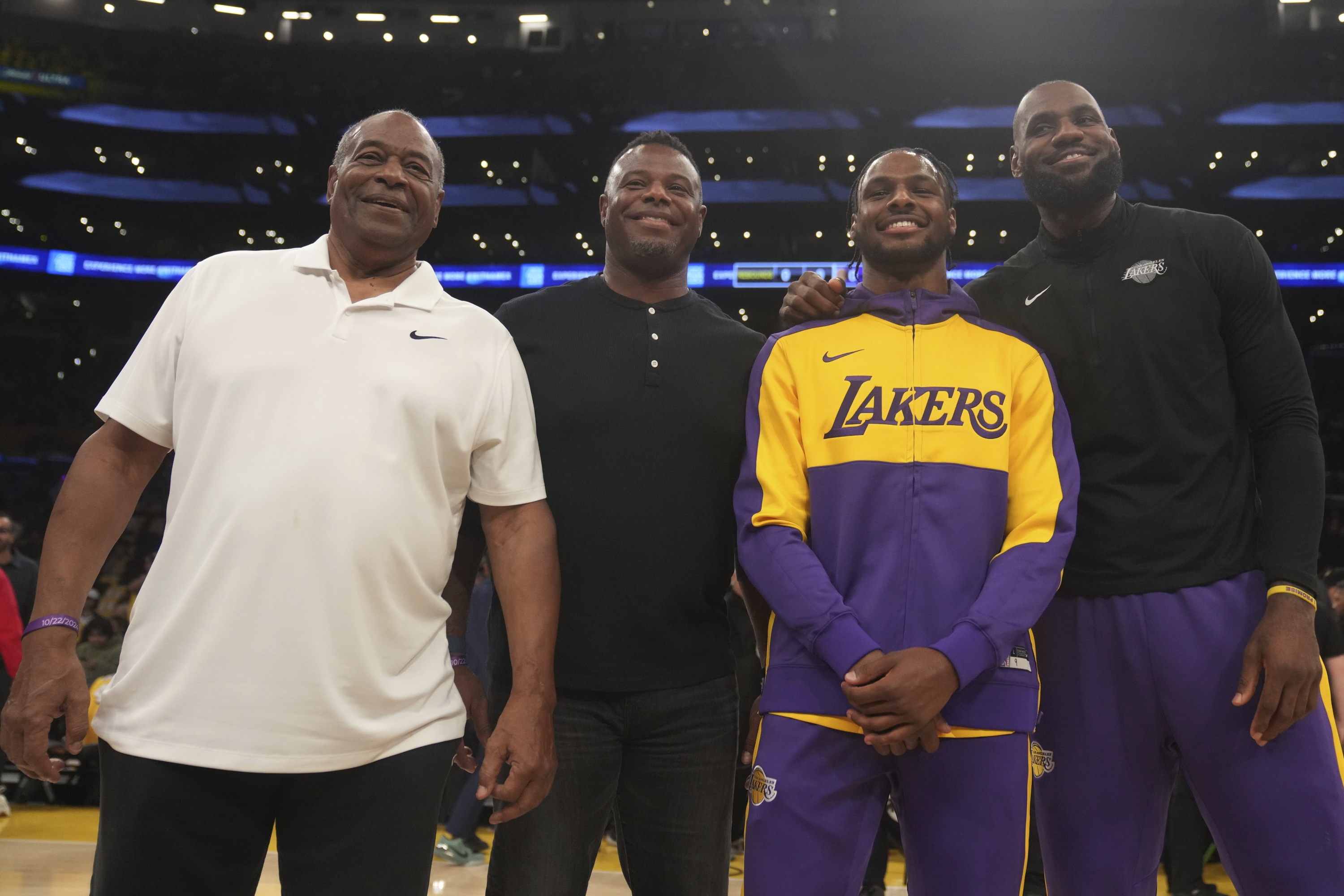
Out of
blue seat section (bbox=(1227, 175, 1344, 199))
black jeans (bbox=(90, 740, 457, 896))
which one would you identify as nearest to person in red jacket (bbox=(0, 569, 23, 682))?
black jeans (bbox=(90, 740, 457, 896))

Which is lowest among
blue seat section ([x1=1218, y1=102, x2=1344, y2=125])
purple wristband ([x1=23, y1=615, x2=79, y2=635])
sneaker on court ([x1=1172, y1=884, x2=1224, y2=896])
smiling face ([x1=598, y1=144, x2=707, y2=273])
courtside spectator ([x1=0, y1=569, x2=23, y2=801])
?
sneaker on court ([x1=1172, y1=884, x2=1224, y2=896])

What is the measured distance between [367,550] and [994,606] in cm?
Result: 105

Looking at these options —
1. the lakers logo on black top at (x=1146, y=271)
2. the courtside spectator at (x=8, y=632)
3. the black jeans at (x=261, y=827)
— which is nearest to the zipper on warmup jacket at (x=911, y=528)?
the lakers logo on black top at (x=1146, y=271)

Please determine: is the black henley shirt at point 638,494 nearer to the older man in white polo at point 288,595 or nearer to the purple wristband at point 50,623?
the older man in white polo at point 288,595

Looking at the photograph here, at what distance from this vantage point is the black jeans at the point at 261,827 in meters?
1.52

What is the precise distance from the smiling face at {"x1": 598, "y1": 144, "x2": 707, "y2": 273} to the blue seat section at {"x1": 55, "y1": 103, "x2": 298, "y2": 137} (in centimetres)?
1878

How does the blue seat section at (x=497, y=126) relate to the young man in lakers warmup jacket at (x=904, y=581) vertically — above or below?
above

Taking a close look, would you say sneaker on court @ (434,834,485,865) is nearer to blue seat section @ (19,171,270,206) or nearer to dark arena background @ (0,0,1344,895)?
dark arena background @ (0,0,1344,895)

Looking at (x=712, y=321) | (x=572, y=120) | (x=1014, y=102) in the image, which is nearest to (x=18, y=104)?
(x=572, y=120)

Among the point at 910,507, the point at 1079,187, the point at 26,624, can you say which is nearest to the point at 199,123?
the point at 26,624

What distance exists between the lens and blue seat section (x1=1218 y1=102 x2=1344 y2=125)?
1636 cm

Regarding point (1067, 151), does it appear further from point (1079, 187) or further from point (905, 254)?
point (905, 254)

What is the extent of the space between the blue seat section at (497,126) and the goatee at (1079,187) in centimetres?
1725

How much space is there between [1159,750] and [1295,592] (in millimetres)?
389
